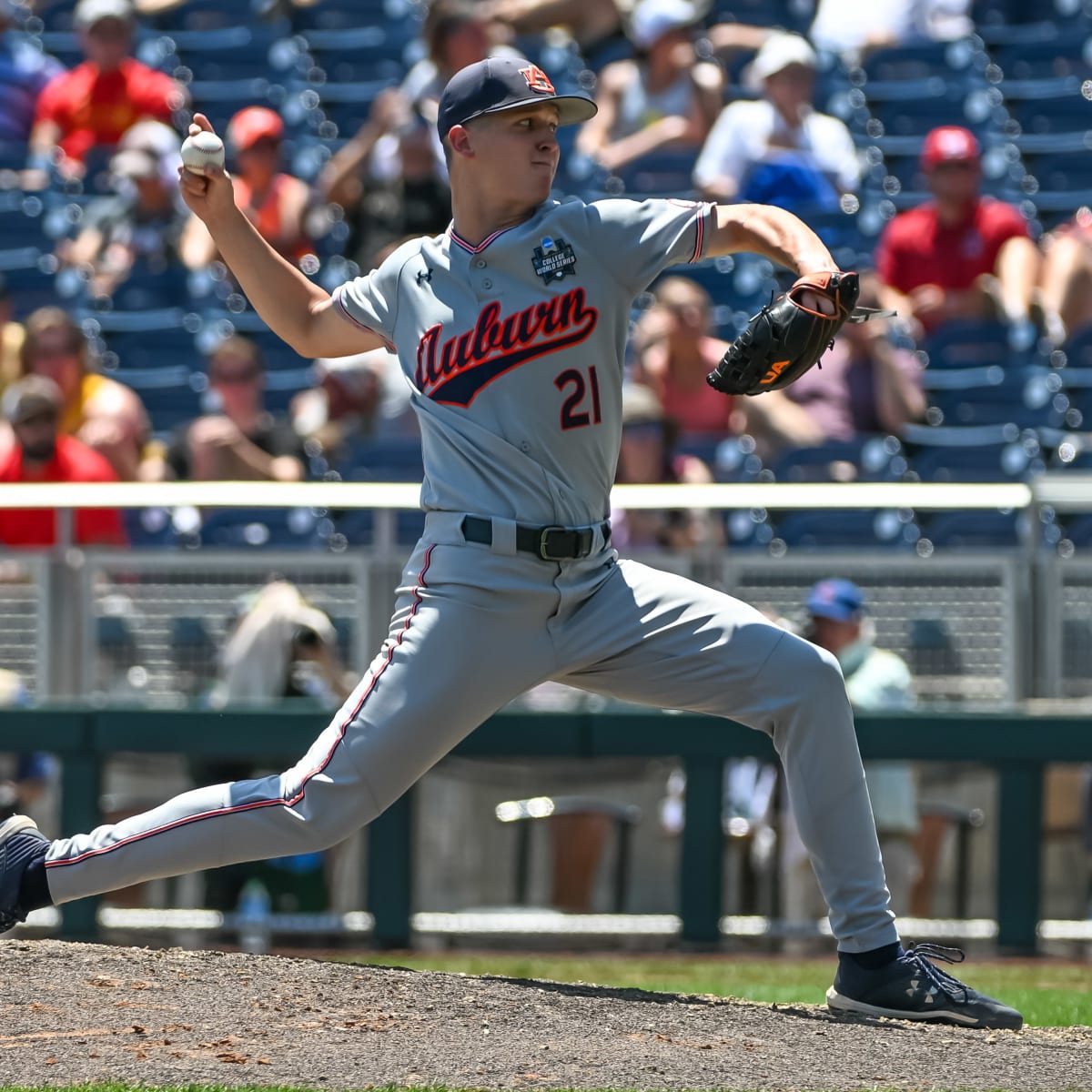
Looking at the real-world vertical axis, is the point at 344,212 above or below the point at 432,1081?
above

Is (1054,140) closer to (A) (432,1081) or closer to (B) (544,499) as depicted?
(B) (544,499)

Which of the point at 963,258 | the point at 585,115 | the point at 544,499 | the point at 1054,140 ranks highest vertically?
the point at 1054,140

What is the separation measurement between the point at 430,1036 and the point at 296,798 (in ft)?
1.77

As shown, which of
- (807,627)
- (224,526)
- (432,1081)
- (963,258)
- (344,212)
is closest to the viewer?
(432,1081)

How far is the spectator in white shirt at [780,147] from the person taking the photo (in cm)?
994

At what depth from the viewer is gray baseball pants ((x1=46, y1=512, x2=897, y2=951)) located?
12.8 ft

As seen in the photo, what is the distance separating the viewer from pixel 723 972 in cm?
643

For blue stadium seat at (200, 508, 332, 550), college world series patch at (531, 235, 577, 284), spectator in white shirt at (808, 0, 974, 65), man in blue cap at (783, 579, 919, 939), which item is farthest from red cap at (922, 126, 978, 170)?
college world series patch at (531, 235, 577, 284)

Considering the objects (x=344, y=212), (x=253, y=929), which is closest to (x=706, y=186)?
(x=344, y=212)

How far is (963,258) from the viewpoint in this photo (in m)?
9.66

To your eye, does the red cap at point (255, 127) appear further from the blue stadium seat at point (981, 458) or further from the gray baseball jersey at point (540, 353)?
the gray baseball jersey at point (540, 353)

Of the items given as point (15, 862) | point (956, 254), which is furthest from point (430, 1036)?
point (956, 254)

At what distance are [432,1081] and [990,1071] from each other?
3.51 ft

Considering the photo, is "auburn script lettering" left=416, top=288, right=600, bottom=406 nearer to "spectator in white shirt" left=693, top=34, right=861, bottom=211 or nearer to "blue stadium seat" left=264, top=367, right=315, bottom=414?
"blue stadium seat" left=264, top=367, right=315, bottom=414
